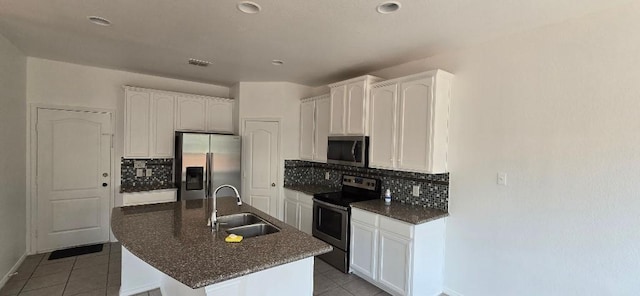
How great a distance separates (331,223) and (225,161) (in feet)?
Result: 6.35

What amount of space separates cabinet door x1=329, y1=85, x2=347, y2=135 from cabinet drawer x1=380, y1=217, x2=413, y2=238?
132 centimetres

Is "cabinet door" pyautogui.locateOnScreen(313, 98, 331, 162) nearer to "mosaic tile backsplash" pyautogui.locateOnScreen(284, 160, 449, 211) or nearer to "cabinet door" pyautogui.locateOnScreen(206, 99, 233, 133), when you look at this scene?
"mosaic tile backsplash" pyautogui.locateOnScreen(284, 160, 449, 211)

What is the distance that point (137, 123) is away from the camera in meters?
4.20

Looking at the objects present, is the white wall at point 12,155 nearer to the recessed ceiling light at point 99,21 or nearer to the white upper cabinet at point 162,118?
the white upper cabinet at point 162,118

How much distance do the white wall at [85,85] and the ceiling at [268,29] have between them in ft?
0.71

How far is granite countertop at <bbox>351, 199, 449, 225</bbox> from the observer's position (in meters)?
2.81

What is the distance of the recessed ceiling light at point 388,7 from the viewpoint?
2064 mm

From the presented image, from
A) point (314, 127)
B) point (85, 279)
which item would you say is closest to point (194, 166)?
point (85, 279)

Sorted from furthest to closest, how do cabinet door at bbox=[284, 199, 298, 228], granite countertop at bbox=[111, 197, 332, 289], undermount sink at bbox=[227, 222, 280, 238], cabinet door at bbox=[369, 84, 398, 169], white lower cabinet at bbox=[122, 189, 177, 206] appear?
cabinet door at bbox=[284, 199, 298, 228]
white lower cabinet at bbox=[122, 189, 177, 206]
cabinet door at bbox=[369, 84, 398, 169]
undermount sink at bbox=[227, 222, 280, 238]
granite countertop at bbox=[111, 197, 332, 289]

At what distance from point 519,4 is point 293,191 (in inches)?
140

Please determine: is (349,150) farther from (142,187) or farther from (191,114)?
(142,187)

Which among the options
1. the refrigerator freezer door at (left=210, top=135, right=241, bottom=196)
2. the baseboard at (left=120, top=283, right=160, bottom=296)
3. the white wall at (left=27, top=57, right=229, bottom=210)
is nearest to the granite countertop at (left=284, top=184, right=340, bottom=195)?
the refrigerator freezer door at (left=210, top=135, right=241, bottom=196)

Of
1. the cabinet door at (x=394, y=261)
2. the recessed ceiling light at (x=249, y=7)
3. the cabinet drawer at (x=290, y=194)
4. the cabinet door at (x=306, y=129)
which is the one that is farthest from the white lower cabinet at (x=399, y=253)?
the recessed ceiling light at (x=249, y=7)

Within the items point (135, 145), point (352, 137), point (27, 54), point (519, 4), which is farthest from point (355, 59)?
point (27, 54)
